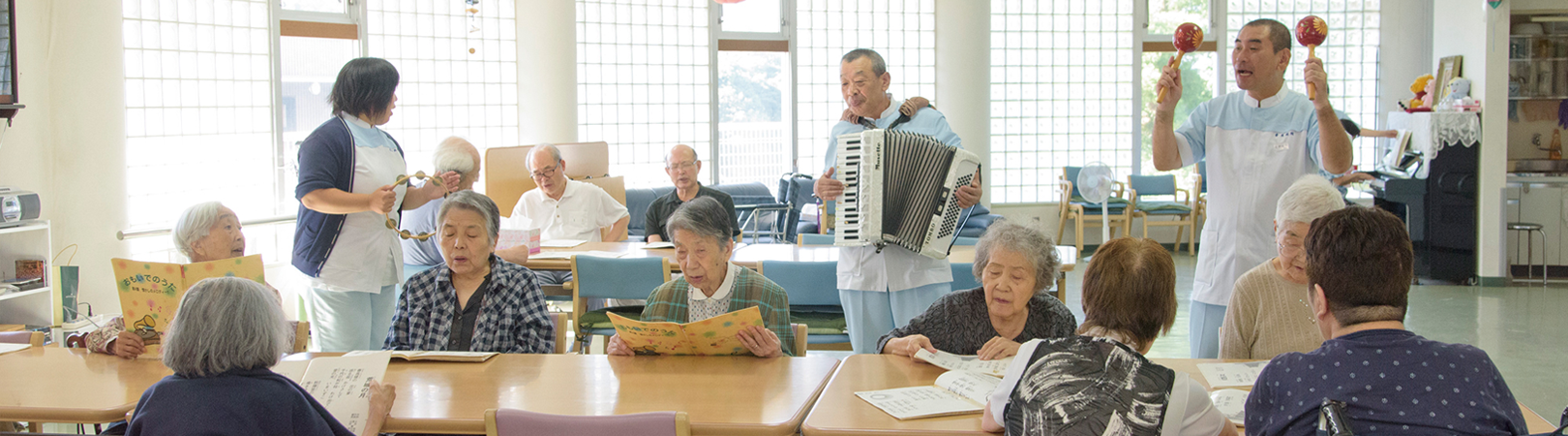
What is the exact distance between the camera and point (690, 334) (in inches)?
102

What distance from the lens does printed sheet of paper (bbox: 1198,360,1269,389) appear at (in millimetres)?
2318

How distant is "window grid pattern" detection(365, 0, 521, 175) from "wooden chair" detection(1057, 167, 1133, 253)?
499 cm

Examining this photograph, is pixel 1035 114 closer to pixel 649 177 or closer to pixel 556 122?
pixel 649 177

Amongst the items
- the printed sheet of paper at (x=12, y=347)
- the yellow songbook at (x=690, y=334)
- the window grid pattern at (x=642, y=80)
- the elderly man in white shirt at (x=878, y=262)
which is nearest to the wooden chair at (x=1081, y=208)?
the window grid pattern at (x=642, y=80)

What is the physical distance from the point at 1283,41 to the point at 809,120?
6.63 meters

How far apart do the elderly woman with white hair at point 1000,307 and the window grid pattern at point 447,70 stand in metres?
5.34

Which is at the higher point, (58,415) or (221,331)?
(221,331)

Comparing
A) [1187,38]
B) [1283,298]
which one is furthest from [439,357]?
[1187,38]

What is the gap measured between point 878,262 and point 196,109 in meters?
4.81

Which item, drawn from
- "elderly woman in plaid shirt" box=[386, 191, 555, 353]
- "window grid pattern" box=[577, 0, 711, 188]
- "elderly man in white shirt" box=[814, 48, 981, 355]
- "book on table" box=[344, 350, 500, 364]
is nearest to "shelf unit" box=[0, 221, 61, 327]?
"elderly woman in plaid shirt" box=[386, 191, 555, 353]

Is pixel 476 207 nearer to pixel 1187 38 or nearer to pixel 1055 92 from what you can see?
pixel 1187 38

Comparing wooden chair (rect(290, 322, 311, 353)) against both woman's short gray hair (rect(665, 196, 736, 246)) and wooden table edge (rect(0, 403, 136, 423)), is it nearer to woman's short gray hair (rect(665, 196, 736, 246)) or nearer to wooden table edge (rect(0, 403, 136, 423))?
wooden table edge (rect(0, 403, 136, 423))

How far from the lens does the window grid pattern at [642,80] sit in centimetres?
855

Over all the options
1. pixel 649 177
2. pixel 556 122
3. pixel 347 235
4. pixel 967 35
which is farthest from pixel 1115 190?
pixel 347 235
